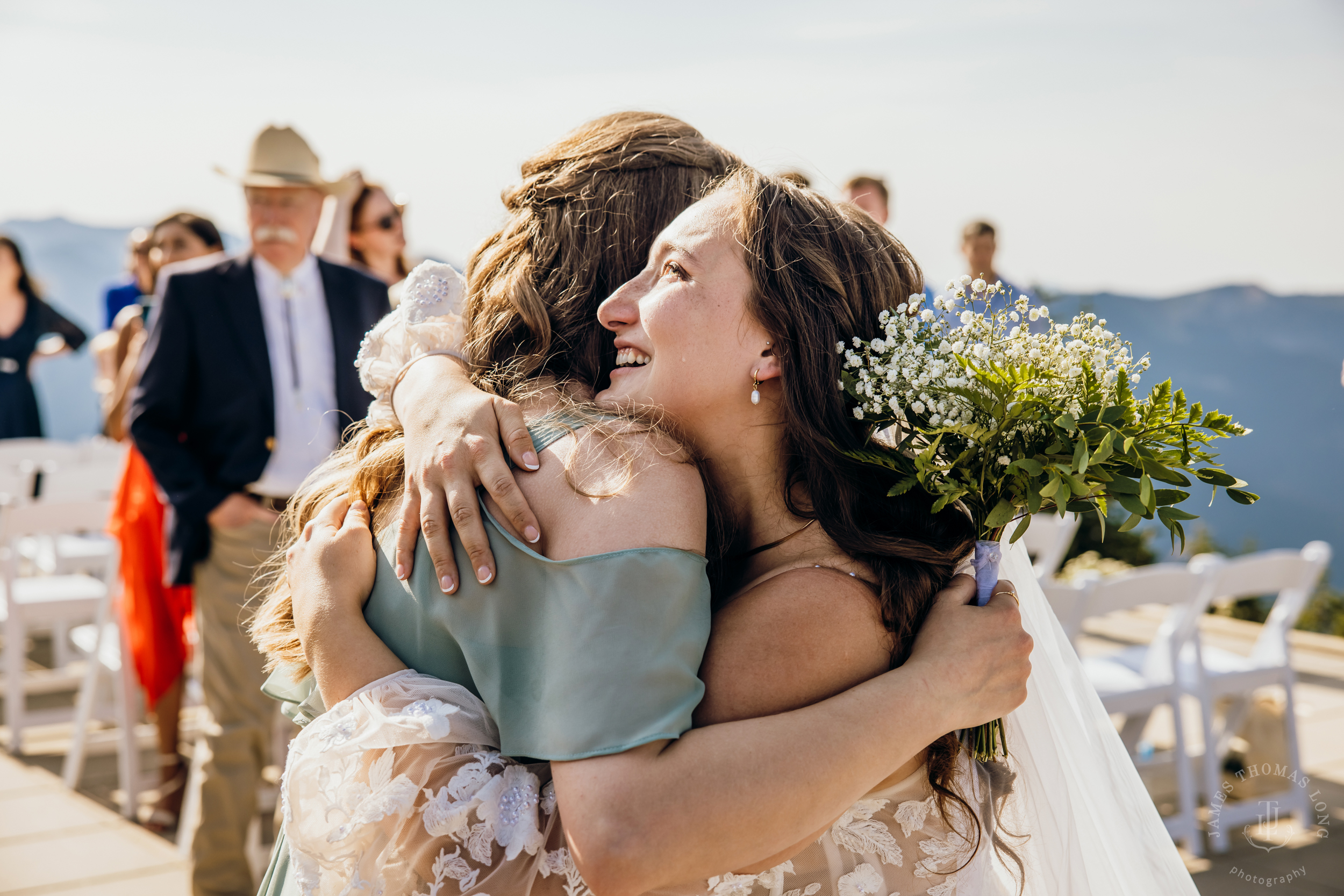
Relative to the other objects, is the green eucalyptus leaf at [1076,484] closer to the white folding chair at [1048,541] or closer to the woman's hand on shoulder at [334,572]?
the woman's hand on shoulder at [334,572]

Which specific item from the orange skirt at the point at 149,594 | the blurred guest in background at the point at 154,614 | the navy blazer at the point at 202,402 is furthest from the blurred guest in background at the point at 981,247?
the orange skirt at the point at 149,594

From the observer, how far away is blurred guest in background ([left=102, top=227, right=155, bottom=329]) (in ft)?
23.7

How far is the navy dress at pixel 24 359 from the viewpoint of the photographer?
8.77 meters

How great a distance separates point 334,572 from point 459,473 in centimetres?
30

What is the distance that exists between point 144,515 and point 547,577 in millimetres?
4092

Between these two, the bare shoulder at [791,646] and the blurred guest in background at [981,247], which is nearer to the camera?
the bare shoulder at [791,646]

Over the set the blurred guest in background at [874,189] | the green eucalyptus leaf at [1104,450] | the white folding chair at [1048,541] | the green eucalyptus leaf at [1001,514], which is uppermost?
the blurred guest in background at [874,189]

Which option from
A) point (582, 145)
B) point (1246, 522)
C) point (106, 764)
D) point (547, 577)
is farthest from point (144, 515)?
point (1246, 522)

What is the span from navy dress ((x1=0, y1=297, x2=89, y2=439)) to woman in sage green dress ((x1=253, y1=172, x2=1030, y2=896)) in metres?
8.64

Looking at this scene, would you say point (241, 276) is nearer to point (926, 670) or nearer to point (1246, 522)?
point (926, 670)

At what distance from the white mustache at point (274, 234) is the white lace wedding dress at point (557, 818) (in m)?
2.50

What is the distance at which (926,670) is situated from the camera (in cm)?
146

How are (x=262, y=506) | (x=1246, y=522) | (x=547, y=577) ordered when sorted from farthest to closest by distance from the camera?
(x=1246, y=522) → (x=262, y=506) → (x=547, y=577)

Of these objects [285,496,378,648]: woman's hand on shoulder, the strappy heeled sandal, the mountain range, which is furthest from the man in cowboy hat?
the mountain range
